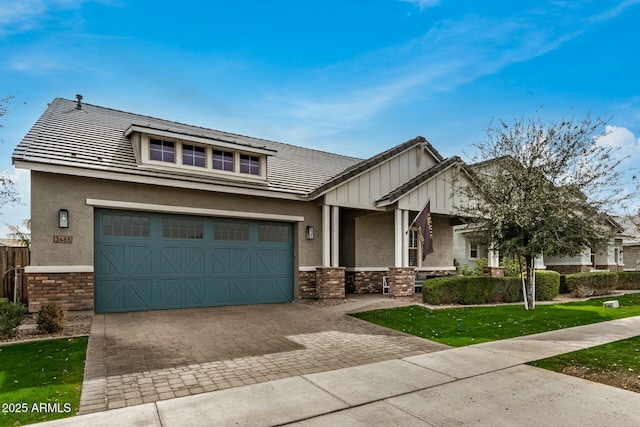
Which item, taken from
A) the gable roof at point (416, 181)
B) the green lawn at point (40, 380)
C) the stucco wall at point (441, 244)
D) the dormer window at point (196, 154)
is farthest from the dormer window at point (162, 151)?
the stucco wall at point (441, 244)

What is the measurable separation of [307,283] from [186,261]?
424cm

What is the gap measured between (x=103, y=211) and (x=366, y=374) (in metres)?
8.52

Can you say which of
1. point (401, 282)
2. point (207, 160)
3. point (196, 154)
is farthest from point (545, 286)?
point (196, 154)

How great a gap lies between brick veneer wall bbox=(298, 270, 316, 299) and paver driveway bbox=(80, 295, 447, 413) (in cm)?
237

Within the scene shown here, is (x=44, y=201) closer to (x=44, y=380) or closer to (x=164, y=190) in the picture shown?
(x=164, y=190)

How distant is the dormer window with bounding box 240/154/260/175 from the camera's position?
1316 centimetres

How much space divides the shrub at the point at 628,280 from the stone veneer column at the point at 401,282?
555 inches

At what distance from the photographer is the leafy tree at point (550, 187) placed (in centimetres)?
1086

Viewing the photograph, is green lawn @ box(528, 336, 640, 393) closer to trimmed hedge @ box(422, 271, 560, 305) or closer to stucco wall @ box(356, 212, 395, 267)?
trimmed hedge @ box(422, 271, 560, 305)

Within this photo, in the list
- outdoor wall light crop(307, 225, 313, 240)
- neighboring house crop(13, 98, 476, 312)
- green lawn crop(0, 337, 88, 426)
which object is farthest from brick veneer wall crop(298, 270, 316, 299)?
green lawn crop(0, 337, 88, 426)

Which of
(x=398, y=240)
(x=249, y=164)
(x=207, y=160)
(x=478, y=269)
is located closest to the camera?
(x=207, y=160)

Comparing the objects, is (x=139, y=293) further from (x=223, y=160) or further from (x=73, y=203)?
(x=223, y=160)

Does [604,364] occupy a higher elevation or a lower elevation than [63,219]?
lower

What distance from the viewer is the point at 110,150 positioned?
11273mm
